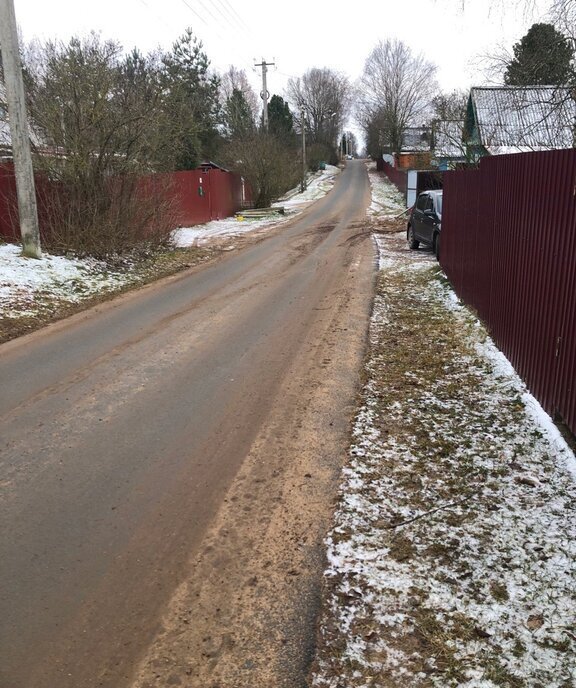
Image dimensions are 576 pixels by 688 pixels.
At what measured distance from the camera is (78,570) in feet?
10.3

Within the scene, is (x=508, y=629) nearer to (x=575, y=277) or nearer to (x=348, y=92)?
(x=575, y=277)

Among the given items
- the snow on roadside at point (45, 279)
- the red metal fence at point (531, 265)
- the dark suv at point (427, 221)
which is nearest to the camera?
the red metal fence at point (531, 265)

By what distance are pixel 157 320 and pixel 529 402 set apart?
18.9 feet

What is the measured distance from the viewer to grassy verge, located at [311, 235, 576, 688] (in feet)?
8.19

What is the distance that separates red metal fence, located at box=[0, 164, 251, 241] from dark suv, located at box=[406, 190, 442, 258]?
7231 mm

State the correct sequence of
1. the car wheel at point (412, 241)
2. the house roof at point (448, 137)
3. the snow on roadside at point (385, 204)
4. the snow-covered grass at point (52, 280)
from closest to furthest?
the snow-covered grass at point (52, 280)
the car wheel at point (412, 241)
the house roof at point (448, 137)
the snow on roadside at point (385, 204)

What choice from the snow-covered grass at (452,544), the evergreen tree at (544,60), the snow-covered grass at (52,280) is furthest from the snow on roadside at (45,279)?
the evergreen tree at (544,60)

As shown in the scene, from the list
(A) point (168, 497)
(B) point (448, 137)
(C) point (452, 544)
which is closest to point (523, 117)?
(B) point (448, 137)

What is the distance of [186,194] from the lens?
77.7 feet

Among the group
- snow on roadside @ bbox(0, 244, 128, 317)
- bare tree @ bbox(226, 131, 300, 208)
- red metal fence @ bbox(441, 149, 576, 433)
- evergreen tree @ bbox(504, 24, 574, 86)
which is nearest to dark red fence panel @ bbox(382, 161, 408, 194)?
bare tree @ bbox(226, 131, 300, 208)

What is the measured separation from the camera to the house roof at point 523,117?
35.2ft

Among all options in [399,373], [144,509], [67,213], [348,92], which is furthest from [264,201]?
[348,92]

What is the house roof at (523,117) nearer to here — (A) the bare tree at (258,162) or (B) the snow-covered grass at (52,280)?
(B) the snow-covered grass at (52,280)

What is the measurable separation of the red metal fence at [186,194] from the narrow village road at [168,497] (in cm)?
708
